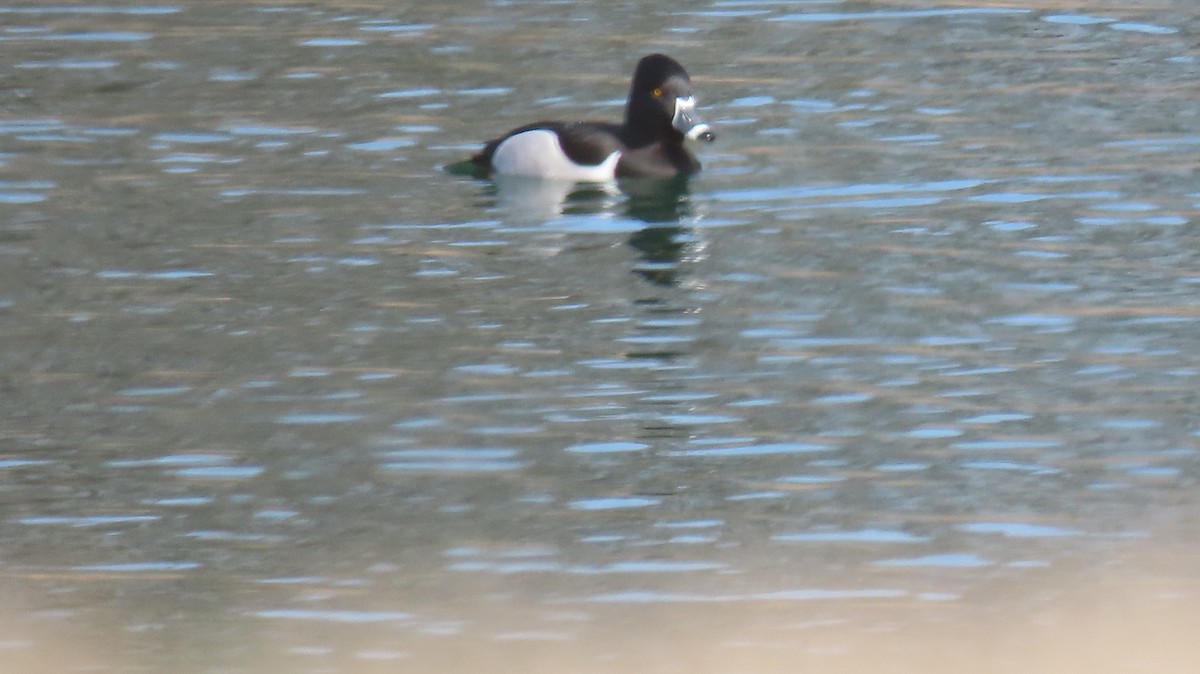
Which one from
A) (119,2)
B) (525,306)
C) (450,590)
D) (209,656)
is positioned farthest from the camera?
(119,2)

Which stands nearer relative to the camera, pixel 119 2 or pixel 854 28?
pixel 854 28

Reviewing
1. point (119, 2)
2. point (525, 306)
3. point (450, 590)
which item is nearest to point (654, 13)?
point (119, 2)

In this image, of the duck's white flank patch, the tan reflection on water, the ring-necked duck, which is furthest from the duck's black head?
the tan reflection on water

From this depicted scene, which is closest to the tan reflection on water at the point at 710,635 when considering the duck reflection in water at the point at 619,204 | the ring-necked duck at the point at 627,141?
the duck reflection in water at the point at 619,204

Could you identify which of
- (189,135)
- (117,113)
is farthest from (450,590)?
(117,113)

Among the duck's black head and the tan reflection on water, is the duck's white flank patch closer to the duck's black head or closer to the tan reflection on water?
the duck's black head

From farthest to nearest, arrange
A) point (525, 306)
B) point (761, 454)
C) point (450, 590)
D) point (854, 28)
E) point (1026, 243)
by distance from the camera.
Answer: point (854, 28), point (1026, 243), point (525, 306), point (761, 454), point (450, 590)

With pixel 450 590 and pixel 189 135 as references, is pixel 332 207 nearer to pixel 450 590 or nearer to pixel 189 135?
pixel 189 135

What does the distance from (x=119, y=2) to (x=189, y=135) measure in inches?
215

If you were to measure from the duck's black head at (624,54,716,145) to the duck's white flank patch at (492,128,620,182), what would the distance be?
0.29 metres

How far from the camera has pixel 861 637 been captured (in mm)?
6215

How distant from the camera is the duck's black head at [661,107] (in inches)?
564

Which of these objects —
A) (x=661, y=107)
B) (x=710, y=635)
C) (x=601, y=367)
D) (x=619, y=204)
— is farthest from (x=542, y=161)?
(x=710, y=635)

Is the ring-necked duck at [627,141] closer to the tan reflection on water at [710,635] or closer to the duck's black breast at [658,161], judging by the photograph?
the duck's black breast at [658,161]
